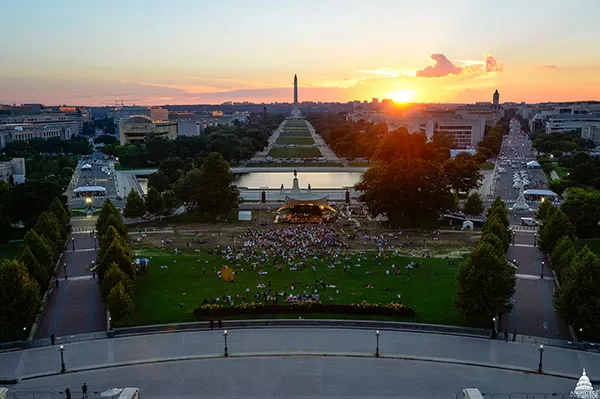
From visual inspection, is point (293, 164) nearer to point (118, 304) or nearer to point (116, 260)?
point (116, 260)

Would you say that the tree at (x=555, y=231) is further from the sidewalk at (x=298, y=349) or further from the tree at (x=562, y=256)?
the sidewalk at (x=298, y=349)

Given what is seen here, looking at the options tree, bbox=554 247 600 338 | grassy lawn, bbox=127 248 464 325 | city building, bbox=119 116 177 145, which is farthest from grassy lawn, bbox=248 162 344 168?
tree, bbox=554 247 600 338

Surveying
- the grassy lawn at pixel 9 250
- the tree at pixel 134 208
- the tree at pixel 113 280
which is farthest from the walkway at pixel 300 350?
the tree at pixel 134 208

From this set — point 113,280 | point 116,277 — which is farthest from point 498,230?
point 113,280

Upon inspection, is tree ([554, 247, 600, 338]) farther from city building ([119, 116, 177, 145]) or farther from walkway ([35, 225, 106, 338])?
city building ([119, 116, 177, 145])

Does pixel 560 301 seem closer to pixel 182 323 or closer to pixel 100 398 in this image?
pixel 182 323
